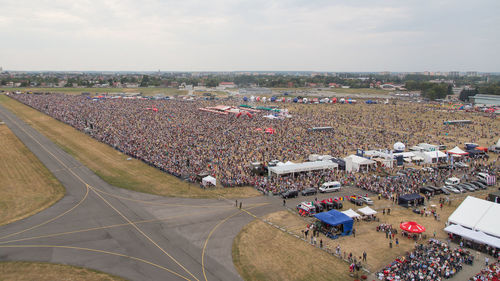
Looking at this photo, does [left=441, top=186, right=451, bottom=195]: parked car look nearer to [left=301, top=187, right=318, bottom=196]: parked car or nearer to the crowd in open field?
the crowd in open field

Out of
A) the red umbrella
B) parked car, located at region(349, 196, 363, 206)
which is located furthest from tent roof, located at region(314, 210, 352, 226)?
parked car, located at region(349, 196, 363, 206)

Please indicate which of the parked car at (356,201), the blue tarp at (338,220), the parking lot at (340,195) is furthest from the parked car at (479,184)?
the blue tarp at (338,220)

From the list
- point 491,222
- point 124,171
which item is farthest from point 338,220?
point 124,171

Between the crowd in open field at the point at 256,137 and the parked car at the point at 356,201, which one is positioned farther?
the crowd in open field at the point at 256,137

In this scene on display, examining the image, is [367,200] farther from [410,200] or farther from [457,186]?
[457,186]

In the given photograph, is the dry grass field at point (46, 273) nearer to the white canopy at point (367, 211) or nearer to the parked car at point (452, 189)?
the white canopy at point (367, 211)

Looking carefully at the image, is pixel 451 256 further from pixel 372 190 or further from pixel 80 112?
pixel 80 112
